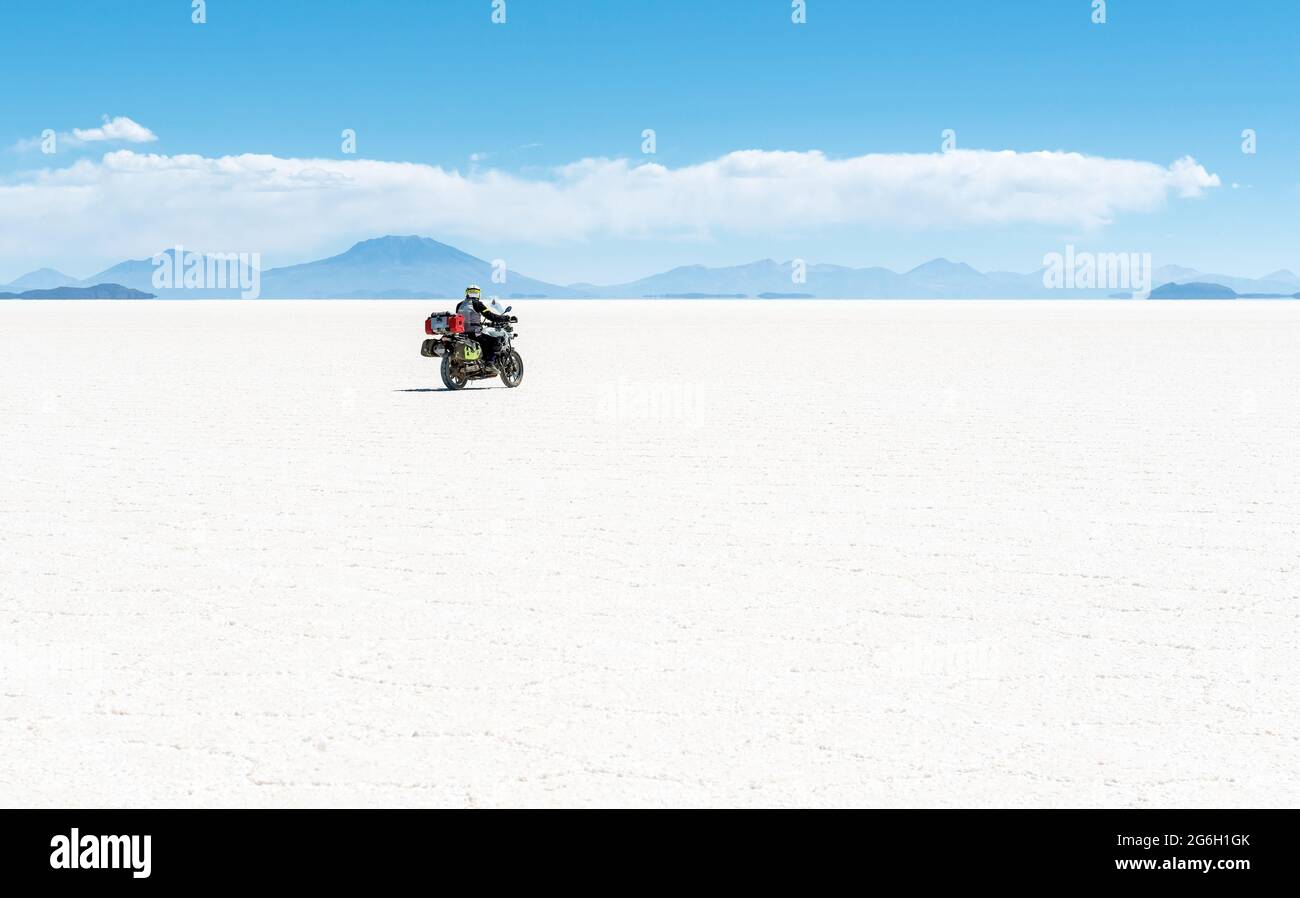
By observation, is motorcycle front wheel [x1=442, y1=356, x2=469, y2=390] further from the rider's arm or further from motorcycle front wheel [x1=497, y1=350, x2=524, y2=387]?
the rider's arm

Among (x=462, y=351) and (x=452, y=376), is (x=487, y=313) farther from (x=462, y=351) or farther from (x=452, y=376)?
(x=452, y=376)

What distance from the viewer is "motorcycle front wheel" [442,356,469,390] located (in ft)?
68.4

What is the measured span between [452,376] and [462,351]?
1.46 ft

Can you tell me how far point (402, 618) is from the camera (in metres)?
6.36

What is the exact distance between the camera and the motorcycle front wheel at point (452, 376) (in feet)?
68.4

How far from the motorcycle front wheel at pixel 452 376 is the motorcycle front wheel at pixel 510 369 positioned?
72 cm

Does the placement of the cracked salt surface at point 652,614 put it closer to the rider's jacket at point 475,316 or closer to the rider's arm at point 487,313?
the rider's arm at point 487,313

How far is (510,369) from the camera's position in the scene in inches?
851
